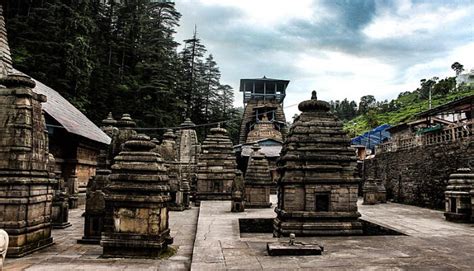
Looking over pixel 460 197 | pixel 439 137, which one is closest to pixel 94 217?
pixel 460 197

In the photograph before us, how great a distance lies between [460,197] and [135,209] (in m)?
11.5

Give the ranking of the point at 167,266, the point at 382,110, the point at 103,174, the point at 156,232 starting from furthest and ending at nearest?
1. the point at 382,110
2. the point at 103,174
3. the point at 156,232
4. the point at 167,266

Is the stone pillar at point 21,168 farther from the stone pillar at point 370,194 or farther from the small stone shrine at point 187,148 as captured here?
the stone pillar at point 370,194

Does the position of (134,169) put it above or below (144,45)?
below

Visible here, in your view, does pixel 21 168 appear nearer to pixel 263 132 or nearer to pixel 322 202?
pixel 322 202

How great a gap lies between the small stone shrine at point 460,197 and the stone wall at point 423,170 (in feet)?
13.3

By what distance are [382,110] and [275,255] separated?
241 ft

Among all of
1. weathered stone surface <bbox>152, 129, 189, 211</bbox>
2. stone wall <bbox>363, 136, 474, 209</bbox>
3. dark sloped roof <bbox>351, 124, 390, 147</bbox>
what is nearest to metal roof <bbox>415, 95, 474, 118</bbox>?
stone wall <bbox>363, 136, 474, 209</bbox>

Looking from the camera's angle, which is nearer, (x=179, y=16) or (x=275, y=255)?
(x=275, y=255)

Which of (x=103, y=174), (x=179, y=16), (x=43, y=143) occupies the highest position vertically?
(x=179, y=16)

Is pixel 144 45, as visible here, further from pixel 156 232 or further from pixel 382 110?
pixel 382 110

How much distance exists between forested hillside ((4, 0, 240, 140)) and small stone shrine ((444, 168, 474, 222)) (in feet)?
52.5

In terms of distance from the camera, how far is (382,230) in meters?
11.8

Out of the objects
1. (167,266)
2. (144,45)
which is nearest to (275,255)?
(167,266)
